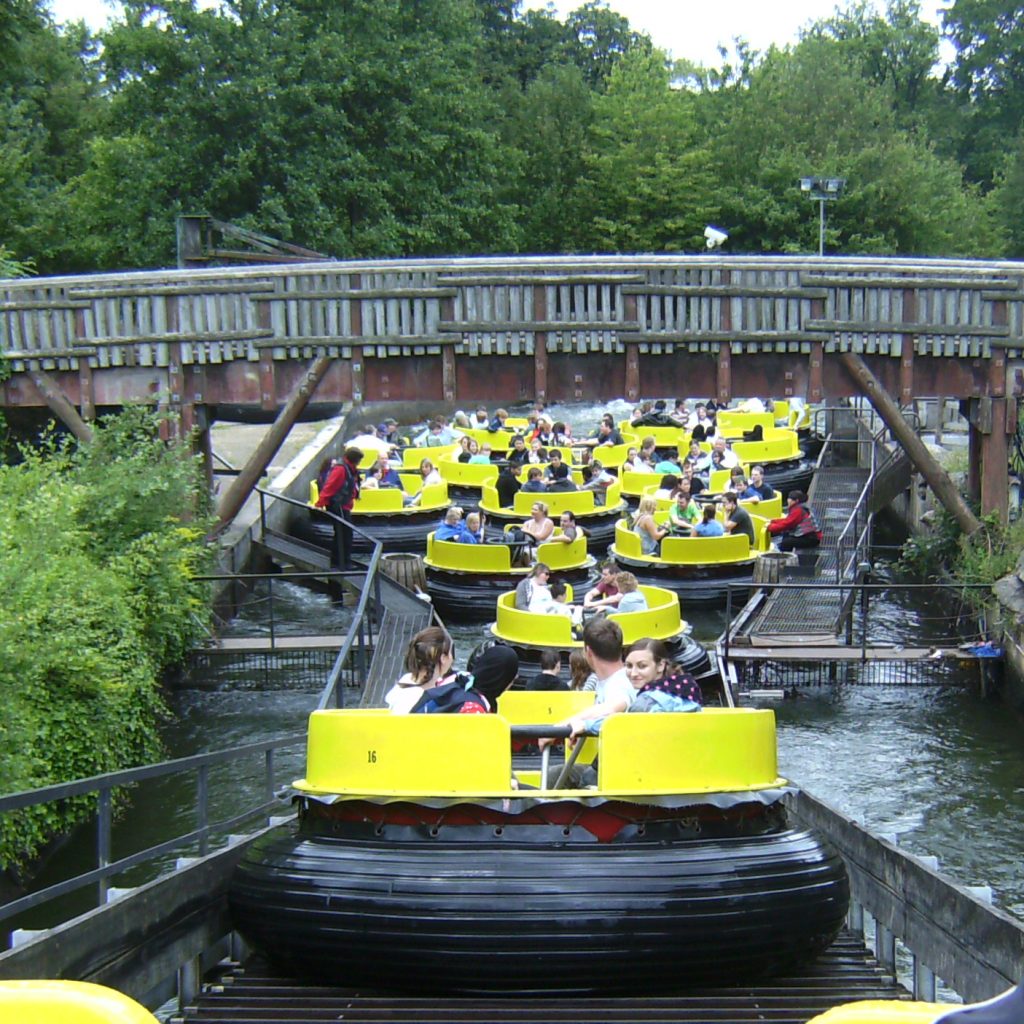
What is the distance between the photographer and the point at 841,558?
22047 millimetres

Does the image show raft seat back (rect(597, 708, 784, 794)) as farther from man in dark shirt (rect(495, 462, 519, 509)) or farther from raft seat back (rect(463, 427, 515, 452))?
raft seat back (rect(463, 427, 515, 452))

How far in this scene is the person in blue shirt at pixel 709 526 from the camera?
2175 cm

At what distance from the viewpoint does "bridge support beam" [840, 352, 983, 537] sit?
68.3 ft

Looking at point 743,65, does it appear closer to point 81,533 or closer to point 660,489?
point 660,489

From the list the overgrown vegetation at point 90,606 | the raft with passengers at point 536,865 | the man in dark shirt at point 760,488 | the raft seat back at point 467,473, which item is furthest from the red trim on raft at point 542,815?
the raft seat back at point 467,473

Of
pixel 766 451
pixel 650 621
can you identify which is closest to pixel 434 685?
pixel 650 621

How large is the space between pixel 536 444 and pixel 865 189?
20.7m

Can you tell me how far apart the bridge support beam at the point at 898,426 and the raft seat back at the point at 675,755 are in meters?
14.0

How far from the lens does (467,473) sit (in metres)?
28.8

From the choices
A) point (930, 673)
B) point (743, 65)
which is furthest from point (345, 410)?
point (743, 65)

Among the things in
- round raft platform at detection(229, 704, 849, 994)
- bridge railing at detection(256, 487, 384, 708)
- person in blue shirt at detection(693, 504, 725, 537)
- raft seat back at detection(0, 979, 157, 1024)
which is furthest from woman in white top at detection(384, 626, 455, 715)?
person in blue shirt at detection(693, 504, 725, 537)

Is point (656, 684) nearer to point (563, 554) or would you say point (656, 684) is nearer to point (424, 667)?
point (424, 667)

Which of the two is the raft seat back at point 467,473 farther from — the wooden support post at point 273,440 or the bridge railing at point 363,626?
the bridge railing at point 363,626

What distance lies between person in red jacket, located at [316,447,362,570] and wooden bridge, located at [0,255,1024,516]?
0.91 metres
